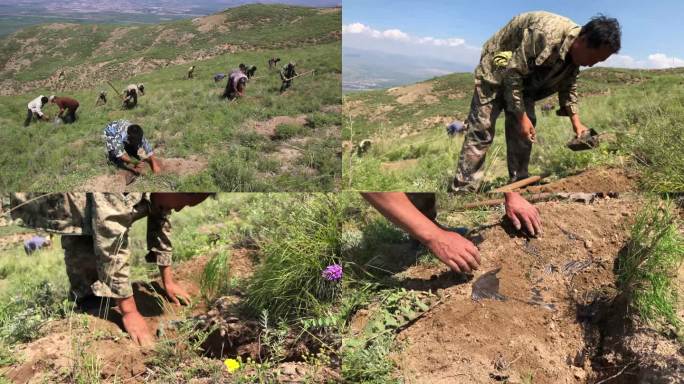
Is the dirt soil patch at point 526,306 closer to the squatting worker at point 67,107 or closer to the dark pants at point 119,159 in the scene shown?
the dark pants at point 119,159

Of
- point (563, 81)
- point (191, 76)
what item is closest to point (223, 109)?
point (191, 76)

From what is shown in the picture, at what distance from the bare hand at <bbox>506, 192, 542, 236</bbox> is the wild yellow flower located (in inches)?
50.4

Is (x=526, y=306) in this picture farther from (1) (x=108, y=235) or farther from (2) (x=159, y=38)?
(2) (x=159, y=38)

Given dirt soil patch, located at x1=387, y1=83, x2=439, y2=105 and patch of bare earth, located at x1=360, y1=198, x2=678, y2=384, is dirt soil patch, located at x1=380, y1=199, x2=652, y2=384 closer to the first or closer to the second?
patch of bare earth, located at x1=360, y1=198, x2=678, y2=384

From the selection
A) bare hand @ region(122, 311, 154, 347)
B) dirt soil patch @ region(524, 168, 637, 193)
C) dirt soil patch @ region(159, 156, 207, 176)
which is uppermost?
dirt soil patch @ region(524, 168, 637, 193)

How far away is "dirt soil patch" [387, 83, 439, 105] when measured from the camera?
20984 mm

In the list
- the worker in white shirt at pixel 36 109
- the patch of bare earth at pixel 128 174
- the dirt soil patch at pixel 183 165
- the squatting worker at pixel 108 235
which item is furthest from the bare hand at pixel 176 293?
the worker in white shirt at pixel 36 109

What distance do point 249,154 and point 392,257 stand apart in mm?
3935

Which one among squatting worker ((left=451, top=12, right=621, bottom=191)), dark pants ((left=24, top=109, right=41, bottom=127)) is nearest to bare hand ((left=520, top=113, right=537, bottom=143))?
squatting worker ((left=451, top=12, right=621, bottom=191))

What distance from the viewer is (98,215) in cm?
225

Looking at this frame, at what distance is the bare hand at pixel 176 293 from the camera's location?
255cm

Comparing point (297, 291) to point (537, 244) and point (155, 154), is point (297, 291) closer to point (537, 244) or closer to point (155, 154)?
point (537, 244)

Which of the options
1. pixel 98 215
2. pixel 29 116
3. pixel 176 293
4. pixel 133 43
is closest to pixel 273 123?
pixel 133 43

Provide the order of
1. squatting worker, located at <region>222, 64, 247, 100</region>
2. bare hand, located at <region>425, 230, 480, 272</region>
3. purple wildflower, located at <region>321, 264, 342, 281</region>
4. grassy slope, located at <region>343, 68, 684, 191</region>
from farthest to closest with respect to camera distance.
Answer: squatting worker, located at <region>222, 64, 247, 100</region>
grassy slope, located at <region>343, 68, 684, 191</region>
bare hand, located at <region>425, 230, 480, 272</region>
purple wildflower, located at <region>321, 264, 342, 281</region>
